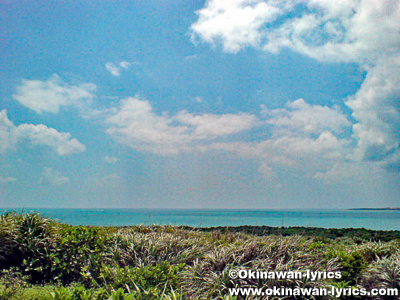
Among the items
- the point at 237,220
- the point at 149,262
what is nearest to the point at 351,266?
the point at 149,262

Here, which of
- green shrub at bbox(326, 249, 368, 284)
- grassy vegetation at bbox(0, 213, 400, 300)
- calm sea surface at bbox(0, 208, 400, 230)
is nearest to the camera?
grassy vegetation at bbox(0, 213, 400, 300)

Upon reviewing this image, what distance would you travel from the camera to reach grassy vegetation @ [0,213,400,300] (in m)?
4.71

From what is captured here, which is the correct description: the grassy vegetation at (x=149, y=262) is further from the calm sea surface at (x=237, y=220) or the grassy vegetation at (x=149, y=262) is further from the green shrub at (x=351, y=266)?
the calm sea surface at (x=237, y=220)

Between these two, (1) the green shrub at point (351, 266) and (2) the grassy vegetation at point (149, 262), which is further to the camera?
(1) the green shrub at point (351, 266)

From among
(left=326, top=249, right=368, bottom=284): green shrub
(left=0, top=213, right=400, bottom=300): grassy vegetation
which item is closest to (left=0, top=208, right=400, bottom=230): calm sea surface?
(left=0, top=213, right=400, bottom=300): grassy vegetation

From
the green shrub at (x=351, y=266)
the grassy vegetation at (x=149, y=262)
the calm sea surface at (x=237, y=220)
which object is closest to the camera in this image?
the grassy vegetation at (x=149, y=262)

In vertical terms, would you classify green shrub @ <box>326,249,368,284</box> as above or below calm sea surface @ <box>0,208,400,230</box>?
above

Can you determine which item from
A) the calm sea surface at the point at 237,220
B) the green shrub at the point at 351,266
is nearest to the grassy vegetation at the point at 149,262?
the green shrub at the point at 351,266

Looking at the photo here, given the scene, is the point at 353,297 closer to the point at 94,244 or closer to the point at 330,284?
the point at 330,284

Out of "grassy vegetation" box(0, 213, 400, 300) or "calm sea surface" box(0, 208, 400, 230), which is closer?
"grassy vegetation" box(0, 213, 400, 300)

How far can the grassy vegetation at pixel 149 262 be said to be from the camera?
471 cm

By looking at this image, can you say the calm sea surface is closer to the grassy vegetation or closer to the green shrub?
the grassy vegetation

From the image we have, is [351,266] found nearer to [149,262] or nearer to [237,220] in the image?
[149,262]

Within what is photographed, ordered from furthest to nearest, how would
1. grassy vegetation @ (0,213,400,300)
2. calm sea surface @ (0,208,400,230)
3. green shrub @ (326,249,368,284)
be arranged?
calm sea surface @ (0,208,400,230) → green shrub @ (326,249,368,284) → grassy vegetation @ (0,213,400,300)
